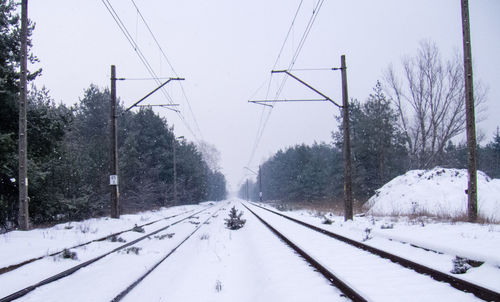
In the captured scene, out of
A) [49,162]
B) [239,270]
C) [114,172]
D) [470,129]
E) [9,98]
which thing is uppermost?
[9,98]

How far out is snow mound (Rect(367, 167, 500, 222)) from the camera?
54.6ft

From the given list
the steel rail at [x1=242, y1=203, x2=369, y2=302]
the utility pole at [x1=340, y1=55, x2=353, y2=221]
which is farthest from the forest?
the steel rail at [x1=242, y1=203, x2=369, y2=302]

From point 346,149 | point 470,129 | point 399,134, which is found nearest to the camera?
point 470,129

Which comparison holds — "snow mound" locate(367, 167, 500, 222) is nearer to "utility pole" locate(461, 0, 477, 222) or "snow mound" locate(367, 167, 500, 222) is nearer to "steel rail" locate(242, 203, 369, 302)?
"utility pole" locate(461, 0, 477, 222)

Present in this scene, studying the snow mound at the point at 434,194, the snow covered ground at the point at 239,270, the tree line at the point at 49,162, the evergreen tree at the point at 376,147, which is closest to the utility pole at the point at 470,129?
the snow covered ground at the point at 239,270

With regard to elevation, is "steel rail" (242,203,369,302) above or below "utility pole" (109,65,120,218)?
below

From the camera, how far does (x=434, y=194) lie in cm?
1956

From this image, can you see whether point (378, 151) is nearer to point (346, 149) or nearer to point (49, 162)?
point (346, 149)

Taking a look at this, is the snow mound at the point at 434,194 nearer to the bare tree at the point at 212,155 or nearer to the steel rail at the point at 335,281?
the steel rail at the point at 335,281

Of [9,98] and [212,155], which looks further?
[212,155]

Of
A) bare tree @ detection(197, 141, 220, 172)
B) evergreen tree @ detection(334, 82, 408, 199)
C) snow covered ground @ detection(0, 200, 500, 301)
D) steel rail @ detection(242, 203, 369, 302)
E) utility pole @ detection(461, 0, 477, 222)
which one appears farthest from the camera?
bare tree @ detection(197, 141, 220, 172)

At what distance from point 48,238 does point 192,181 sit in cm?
4668

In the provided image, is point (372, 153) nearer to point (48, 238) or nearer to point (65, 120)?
point (65, 120)

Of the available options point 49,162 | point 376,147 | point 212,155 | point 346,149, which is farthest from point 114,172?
point 212,155
